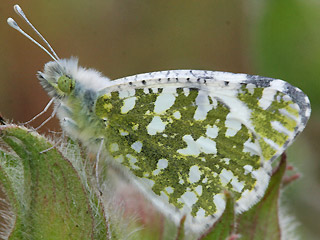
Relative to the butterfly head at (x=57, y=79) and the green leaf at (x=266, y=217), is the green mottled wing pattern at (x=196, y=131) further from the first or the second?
the green leaf at (x=266, y=217)

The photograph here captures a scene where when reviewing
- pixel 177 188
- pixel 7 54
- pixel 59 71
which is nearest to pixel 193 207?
pixel 177 188

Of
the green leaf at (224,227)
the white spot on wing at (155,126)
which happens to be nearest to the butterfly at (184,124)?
the white spot on wing at (155,126)

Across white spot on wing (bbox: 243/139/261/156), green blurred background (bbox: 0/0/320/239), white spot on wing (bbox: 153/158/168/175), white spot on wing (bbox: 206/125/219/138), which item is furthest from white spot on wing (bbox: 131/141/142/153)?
green blurred background (bbox: 0/0/320/239)

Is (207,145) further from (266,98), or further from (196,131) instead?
(266,98)

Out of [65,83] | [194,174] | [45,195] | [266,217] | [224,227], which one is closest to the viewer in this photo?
[45,195]

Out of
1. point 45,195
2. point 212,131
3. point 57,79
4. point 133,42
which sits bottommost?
point 45,195

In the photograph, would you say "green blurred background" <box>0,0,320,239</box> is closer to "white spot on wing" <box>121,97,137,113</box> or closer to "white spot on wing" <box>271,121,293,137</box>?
"white spot on wing" <box>271,121,293,137</box>

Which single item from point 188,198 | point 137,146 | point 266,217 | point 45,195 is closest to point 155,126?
point 137,146

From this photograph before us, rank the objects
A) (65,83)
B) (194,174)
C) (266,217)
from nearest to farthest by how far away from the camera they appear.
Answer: (266,217)
(65,83)
(194,174)
